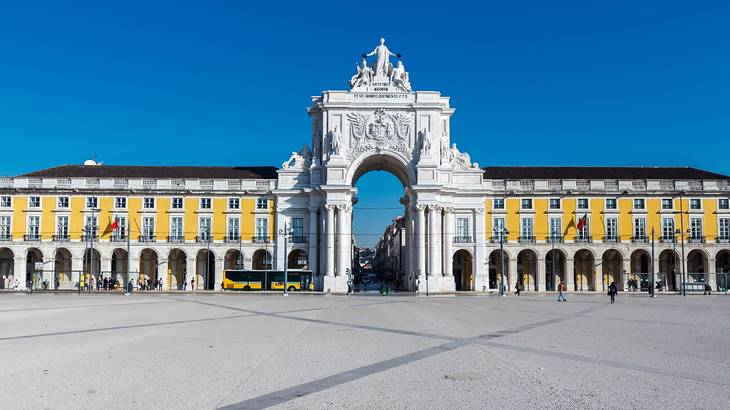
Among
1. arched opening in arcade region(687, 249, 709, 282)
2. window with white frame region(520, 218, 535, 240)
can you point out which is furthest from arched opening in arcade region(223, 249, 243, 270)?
arched opening in arcade region(687, 249, 709, 282)

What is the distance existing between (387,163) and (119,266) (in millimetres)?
32768

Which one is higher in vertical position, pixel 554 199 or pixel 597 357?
pixel 554 199

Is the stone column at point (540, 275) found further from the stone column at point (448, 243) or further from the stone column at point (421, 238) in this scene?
the stone column at point (421, 238)

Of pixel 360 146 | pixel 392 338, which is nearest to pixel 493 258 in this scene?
pixel 360 146

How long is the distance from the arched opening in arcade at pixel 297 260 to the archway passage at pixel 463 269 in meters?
17.8

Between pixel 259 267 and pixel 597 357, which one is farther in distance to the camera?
pixel 259 267

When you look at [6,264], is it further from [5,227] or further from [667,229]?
[667,229]

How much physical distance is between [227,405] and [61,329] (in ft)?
53.2

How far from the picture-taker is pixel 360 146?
255 feet

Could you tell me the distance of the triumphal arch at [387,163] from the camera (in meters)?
76.1

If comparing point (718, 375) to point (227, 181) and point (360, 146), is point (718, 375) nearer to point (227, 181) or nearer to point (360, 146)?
point (360, 146)

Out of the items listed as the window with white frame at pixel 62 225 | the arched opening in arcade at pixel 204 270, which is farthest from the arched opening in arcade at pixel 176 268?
the window with white frame at pixel 62 225

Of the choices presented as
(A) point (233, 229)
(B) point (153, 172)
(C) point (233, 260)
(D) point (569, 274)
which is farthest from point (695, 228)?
(B) point (153, 172)

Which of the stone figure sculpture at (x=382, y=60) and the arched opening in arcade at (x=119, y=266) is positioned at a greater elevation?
the stone figure sculpture at (x=382, y=60)
